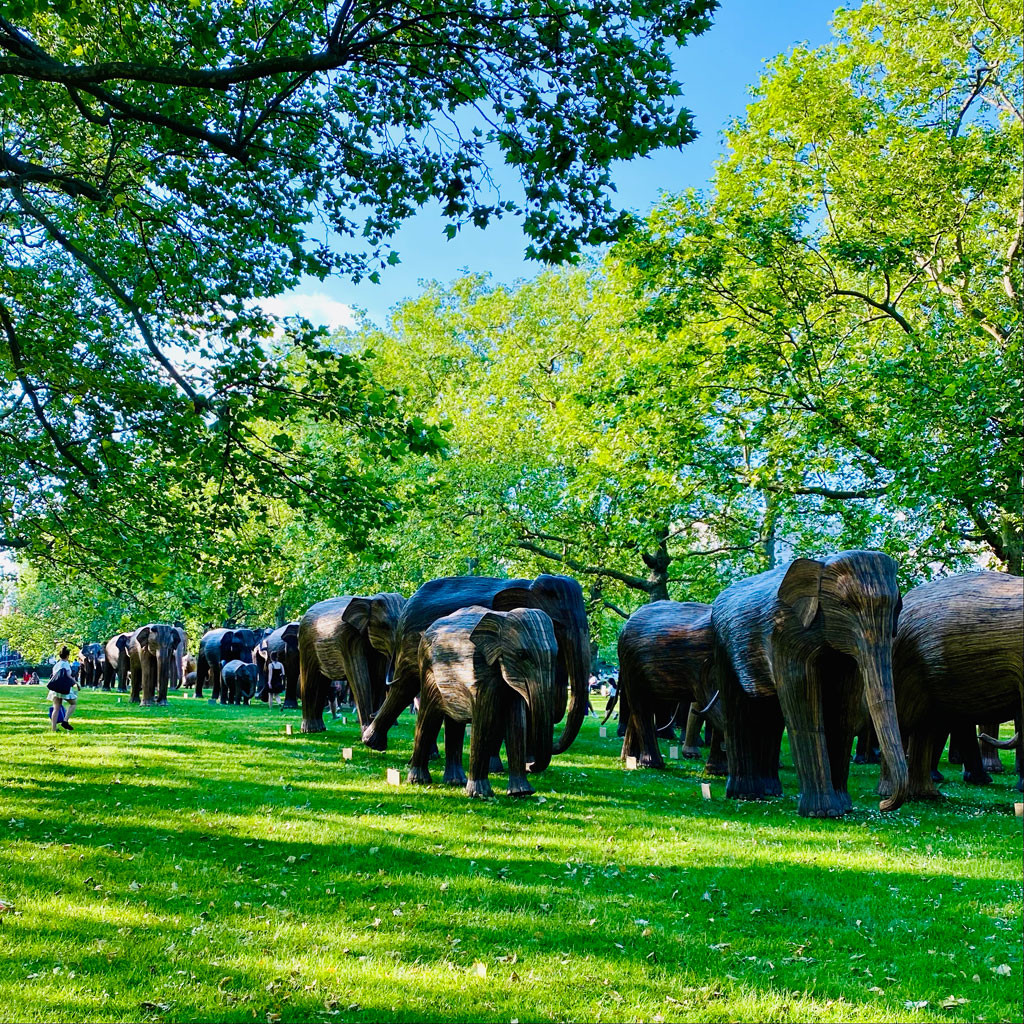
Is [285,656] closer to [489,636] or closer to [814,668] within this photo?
[489,636]

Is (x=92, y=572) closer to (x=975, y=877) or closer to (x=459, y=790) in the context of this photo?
(x=459, y=790)

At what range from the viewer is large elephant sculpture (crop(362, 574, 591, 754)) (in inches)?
456

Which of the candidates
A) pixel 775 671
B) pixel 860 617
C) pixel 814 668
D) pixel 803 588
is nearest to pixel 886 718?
pixel 860 617

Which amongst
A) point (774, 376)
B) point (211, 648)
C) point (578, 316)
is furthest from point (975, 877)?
point (578, 316)

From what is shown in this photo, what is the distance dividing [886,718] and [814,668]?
46.8 inches

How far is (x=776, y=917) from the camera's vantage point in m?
6.30

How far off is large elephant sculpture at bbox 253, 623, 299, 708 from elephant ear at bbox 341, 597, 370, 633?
7.75m

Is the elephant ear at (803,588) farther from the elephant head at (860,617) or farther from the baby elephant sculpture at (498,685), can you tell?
the baby elephant sculpture at (498,685)

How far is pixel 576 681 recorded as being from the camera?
1160 centimetres

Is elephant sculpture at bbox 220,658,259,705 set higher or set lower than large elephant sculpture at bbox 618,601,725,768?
lower

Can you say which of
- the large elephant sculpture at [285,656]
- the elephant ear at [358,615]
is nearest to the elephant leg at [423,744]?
the elephant ear at [358,615]

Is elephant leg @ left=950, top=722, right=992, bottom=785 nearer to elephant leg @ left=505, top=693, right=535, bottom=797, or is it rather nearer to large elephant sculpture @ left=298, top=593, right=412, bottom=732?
elephant leg @ left=505, top=693, right=535, bottom=797

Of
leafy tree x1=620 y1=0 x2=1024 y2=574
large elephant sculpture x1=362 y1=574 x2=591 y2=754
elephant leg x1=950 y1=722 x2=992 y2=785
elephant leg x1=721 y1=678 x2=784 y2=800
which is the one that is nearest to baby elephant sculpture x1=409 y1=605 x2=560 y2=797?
large elephant sculpture x1=362 y1=574 x2=591 y2=754

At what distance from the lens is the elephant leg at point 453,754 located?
11.4 m
